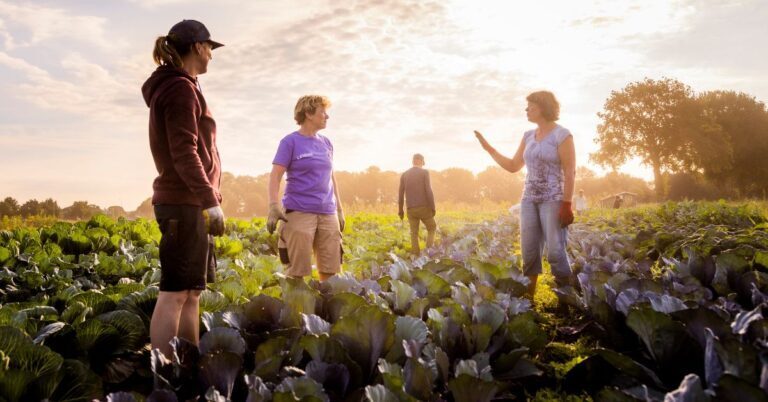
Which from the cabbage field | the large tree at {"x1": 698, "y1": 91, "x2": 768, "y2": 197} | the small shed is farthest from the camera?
the large tree at {"x1": 698, "y1": 91, "x2": 768, "y2": 197}

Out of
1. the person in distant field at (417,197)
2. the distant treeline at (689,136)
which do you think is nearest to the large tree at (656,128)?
the distant treeline at (689,136)

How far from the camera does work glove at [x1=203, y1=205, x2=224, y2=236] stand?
2.61 metres

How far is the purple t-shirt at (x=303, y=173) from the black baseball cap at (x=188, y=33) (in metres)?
1.96

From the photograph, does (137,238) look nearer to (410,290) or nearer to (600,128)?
(410,290)

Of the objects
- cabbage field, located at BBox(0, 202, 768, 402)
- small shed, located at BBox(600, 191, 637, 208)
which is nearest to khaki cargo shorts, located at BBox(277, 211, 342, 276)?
cabbage field, located at BBox(0, 202, 768, 402)

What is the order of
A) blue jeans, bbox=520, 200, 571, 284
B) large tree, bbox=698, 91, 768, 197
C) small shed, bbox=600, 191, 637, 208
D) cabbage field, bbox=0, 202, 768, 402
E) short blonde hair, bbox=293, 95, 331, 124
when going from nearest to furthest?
cabbage field, bbox=0, 202, 768, 402 < short blonde hair, bbox=293, 95, 331, 124 < blue jeans, bbox=520, 200, 571, 284 < small shed, bbox=600, 191, 637, 208 < large tree, bbox=698, 91, 768, 197

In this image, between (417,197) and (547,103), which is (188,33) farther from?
(417,197)

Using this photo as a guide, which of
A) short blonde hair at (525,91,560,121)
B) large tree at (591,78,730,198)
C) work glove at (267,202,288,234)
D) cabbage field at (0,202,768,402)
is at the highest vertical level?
→ large tree at (591,78,730,198)

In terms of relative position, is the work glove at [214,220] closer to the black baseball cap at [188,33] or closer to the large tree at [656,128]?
the black baseball cap at [188,33]

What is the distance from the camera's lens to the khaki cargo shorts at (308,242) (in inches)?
186

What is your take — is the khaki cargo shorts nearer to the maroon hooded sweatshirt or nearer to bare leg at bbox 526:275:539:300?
bare leg at bbox 526:275:539:300

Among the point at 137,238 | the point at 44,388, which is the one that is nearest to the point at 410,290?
the point at 44,388

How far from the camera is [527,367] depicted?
2670mm

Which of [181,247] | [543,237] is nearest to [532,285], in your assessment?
[543,237]
